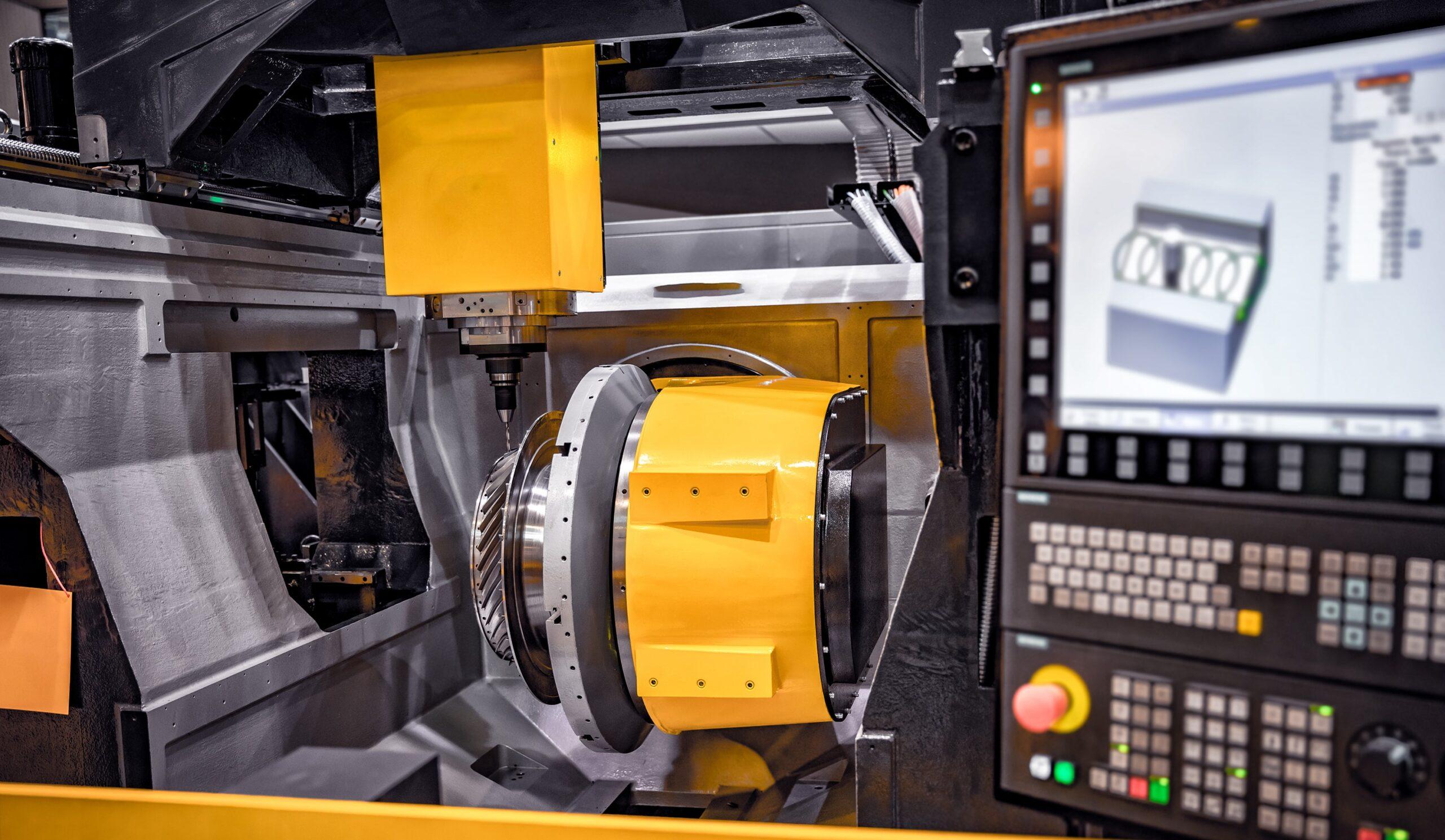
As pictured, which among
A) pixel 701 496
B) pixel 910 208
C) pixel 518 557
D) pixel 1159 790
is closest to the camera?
pixel 1159 790

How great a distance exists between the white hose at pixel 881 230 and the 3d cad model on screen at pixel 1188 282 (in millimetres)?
1205

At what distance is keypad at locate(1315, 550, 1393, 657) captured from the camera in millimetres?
706

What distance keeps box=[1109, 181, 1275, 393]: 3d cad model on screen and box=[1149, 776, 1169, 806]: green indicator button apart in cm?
33

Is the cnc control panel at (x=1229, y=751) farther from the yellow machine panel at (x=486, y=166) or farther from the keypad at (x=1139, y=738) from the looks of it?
the yellow machine panel at (x=486, y=166)

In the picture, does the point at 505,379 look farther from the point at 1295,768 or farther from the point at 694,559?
the point at 1295,768

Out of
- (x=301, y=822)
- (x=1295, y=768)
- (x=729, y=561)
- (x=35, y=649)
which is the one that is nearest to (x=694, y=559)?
(x=729, y=561)

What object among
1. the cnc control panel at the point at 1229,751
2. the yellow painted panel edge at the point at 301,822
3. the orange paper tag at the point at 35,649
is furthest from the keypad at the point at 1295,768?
the orange paper tag at the point at 35,649

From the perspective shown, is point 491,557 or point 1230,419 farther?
point 491,557

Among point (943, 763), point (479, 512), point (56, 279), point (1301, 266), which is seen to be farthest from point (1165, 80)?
point (56, 279)

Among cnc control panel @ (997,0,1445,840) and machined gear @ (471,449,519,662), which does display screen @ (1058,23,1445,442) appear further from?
machined gear @ (471,449,519,662)

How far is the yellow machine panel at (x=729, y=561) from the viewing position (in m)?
1.40

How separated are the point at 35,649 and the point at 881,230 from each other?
165 centimetres

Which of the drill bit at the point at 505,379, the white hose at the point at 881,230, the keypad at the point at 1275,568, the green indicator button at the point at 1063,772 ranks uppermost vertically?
the white hose at the point at 881,230

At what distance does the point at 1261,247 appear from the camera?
2.43 ft
